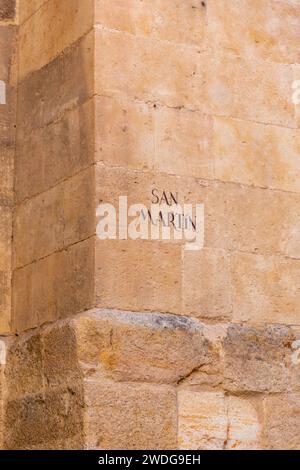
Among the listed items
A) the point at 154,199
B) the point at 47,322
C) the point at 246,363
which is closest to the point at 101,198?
the point at 154,199

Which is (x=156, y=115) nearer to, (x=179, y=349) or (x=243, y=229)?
(x=243, y=229)

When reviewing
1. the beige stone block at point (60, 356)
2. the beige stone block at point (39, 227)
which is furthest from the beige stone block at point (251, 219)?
the beige stone block at point (60, 356)

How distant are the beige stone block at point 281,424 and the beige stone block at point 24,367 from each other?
103cm

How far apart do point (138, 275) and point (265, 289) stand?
66 centimetres

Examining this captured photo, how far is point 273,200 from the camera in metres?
5.42

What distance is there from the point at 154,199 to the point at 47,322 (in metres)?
0.74

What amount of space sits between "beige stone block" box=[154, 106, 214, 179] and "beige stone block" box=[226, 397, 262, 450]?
105cm

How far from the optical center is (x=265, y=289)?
17.3ft

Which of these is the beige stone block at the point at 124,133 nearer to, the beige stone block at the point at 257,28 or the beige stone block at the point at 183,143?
the beige stone block at the point at 183,143

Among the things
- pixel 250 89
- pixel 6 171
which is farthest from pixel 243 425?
pixel 6 171

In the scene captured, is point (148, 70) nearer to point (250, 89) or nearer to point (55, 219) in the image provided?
point (250, 89)

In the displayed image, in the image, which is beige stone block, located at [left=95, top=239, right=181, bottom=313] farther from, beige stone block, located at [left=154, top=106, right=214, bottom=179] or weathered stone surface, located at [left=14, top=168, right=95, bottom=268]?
beige stone block, located at [left=154, top=106, right=214, bottom=179]

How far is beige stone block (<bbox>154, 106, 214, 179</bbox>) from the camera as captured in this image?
5191 mm

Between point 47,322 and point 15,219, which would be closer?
point 47,322
